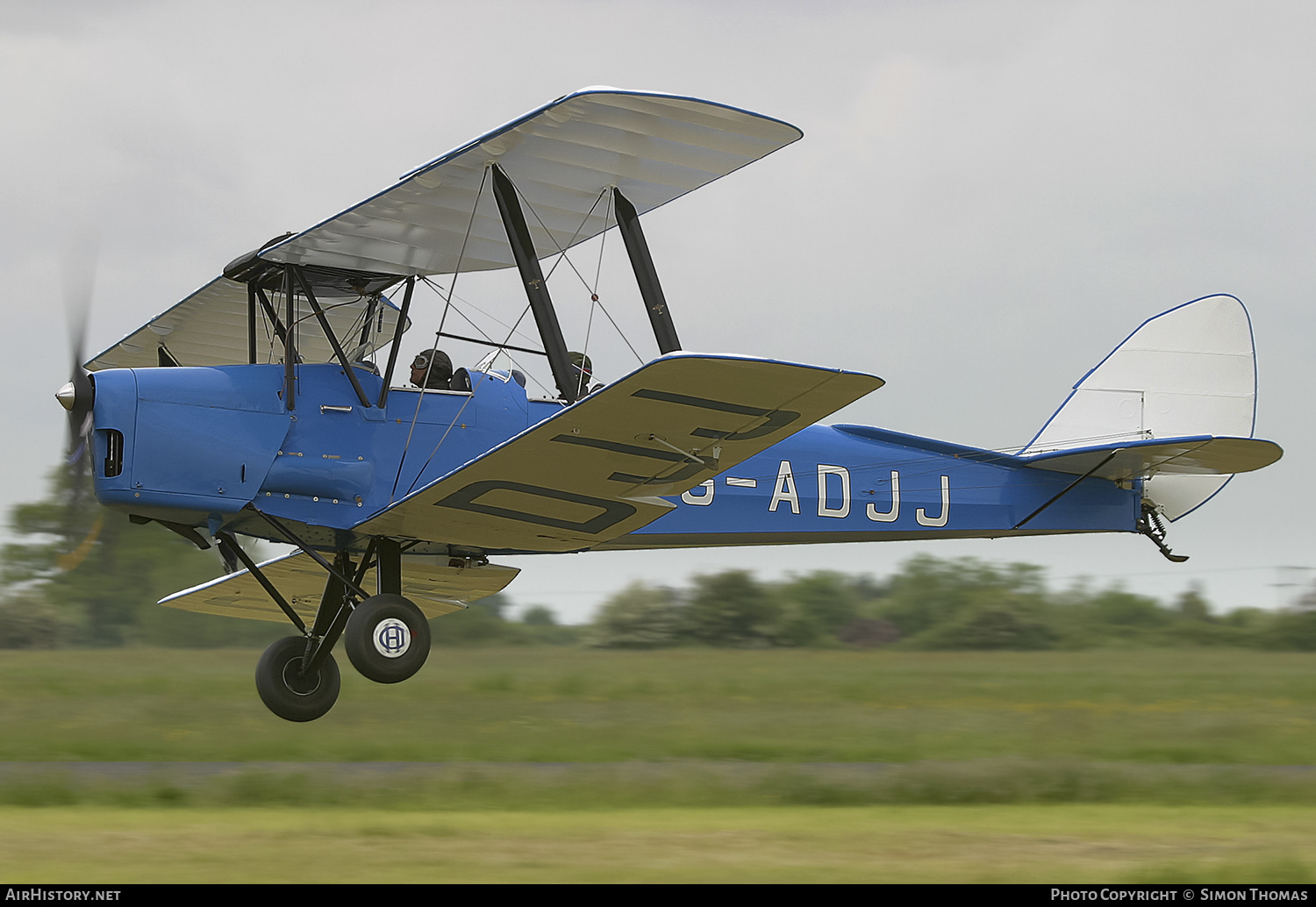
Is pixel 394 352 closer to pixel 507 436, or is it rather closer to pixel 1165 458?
pixel 507 436

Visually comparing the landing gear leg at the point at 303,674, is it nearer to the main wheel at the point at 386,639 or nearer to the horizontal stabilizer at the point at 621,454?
the main wheel at the point at 386,639

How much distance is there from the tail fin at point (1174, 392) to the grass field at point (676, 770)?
227cm

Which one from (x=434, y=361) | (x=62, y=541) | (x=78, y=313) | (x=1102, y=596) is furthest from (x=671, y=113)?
(x=62, y=541)

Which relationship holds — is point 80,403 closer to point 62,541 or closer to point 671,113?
point 671,113

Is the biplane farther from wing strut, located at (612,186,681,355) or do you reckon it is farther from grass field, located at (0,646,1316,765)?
grass field, located at (0,646,1316,765)

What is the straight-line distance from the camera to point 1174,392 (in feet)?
35.1

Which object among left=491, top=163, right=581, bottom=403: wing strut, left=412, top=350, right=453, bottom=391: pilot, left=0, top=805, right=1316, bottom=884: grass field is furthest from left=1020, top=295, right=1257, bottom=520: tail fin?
left=412, top=350, right=453, bottom=391: pilot

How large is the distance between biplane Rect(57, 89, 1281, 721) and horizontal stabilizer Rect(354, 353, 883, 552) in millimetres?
18

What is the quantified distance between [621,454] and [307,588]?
4.33 m

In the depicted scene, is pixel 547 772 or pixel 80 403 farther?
pixel 547 772

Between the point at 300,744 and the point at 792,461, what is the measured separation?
3.96 m

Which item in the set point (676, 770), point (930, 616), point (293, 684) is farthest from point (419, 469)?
point (930, 616)

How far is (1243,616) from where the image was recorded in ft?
55.3

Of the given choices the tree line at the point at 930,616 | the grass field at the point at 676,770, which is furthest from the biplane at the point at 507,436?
the tree line at the point at 930,616
